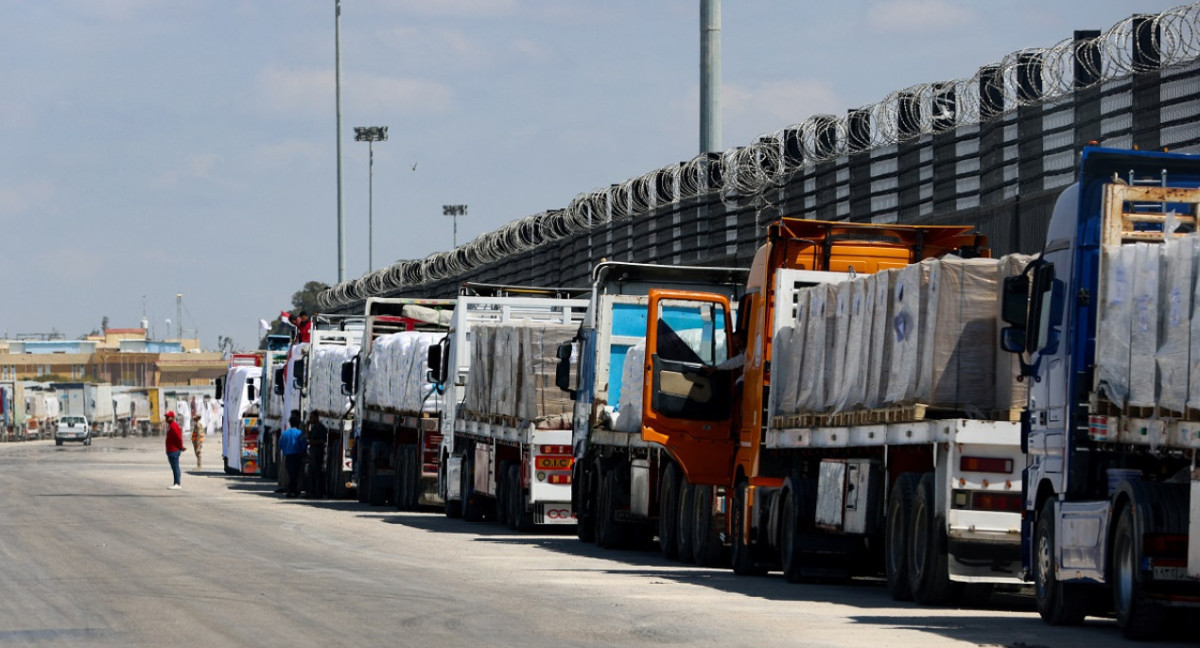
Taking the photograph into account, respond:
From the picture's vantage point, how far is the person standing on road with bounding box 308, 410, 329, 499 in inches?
1561

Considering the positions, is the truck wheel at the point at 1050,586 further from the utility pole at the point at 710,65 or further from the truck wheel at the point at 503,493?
the utility pole at the point at 710,65

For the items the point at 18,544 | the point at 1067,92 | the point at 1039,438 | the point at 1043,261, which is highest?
the point at 1067,92

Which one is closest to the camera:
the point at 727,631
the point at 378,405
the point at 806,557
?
the point at 727,631

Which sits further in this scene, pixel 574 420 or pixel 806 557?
pixel 574 420

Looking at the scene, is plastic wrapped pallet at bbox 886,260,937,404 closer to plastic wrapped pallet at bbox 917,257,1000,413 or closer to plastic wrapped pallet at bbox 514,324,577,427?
plastic wrapped pallet at bbox 917,257,1000,413

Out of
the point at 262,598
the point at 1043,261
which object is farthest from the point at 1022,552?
the point at 262,598

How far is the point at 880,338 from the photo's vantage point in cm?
1689

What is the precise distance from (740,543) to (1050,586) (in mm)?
5796

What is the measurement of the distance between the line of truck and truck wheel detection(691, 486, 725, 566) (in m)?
0.04

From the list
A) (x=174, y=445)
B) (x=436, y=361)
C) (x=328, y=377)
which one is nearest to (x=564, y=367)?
(x=436, y=361)

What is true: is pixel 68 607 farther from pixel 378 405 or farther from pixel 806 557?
pixel 378 405

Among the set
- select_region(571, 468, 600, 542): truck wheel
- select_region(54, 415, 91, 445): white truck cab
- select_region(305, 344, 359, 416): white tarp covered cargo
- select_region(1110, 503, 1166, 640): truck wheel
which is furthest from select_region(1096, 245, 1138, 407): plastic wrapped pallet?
select_region(54, 415, 91, 445): white truck cab

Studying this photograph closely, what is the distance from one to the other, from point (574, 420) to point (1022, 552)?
11.3m

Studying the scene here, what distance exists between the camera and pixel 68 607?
14711 mm
